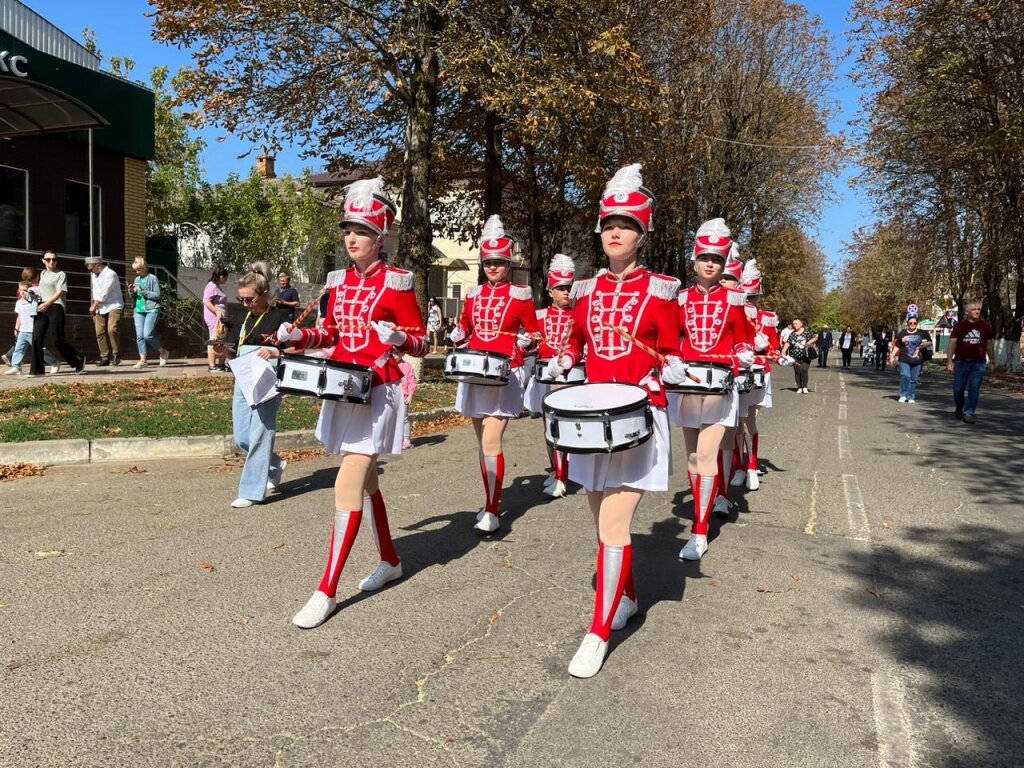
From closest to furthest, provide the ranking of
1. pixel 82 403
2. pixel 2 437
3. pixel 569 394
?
pixel 569 394 → pixel 2 437 → pixel 82 403

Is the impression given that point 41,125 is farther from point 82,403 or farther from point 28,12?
point 82,403

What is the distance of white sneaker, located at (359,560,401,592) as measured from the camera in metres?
4.91

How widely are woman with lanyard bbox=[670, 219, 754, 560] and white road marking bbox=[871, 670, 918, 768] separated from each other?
1.93m

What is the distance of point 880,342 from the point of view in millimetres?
A: 41406

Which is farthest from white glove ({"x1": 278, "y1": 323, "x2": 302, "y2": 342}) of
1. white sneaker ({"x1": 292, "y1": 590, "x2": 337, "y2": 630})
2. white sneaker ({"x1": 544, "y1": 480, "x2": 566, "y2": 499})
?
white sneaker ({"x1": 544, "y1": 480, "x2": 566, "y2": 499})

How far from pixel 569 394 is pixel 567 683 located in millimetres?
1341

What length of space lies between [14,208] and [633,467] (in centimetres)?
1960

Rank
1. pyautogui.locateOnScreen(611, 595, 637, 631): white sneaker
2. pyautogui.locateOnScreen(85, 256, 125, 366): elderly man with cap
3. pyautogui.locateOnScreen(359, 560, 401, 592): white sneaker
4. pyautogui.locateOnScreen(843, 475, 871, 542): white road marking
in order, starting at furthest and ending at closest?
pyautogui.locateOnScreen(85, 256, 125, 366): elderly man with cap → pyautogui.locateOnScreen(843, 475, 871, 542): white road marking → pyautogui.locateOnScreen(359, 560, 401, 592): white sneaker → pyautogui.locateOnScreen(611, 595, 637, 631): white sneaker

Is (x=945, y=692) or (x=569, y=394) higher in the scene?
(x=569, y=394)

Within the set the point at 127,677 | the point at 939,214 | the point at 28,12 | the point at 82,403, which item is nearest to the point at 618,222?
the point at 127,677

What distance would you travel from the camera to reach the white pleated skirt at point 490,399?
6.49 meters

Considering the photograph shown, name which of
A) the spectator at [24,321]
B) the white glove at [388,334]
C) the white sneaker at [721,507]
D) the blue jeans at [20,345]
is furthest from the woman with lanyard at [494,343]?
the blue jeans at [20,345]

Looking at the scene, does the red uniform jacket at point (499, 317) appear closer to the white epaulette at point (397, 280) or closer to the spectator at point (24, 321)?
the white epaulette at point (397, 280)

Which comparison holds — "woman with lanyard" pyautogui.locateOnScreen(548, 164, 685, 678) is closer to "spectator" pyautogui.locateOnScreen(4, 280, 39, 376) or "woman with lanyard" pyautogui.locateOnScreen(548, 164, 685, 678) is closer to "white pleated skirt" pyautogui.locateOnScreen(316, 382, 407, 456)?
"white pleated skirt" pyautogui.locateOnScreen(316, 382, 407, 456)
